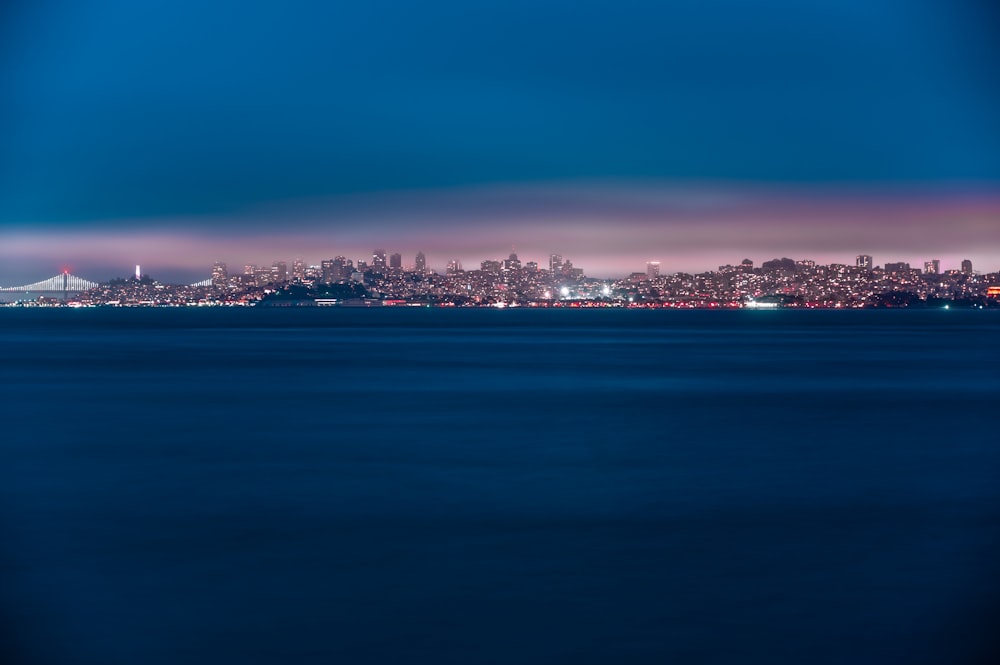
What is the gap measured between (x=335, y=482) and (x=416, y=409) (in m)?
11.7

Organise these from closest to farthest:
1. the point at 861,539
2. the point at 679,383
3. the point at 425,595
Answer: the point at 425,595, the point at 861,539, the point at 679,383

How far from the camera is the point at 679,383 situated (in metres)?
36.4

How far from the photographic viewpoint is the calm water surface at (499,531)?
28.4ft

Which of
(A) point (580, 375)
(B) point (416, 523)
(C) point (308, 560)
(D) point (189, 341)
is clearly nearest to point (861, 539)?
(B) point (416, 523)

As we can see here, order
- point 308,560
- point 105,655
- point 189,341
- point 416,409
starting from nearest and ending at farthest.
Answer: point 105,655 → point 308,560 → point 416,409 → point 189,341

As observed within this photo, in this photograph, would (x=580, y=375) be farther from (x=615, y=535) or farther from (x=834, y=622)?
(x=834, y=622)

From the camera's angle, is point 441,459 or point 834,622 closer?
point 834,622

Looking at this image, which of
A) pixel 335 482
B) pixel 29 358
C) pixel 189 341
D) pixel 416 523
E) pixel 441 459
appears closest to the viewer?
pixel 416 523

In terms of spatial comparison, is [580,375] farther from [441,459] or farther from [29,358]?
[29,358]

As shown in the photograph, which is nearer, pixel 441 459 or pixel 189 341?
pixel 441 459

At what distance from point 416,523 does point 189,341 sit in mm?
66151

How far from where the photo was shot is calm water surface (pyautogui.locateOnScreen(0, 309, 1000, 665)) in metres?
8.65

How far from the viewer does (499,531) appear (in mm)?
12414

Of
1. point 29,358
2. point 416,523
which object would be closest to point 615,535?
point 416,523
